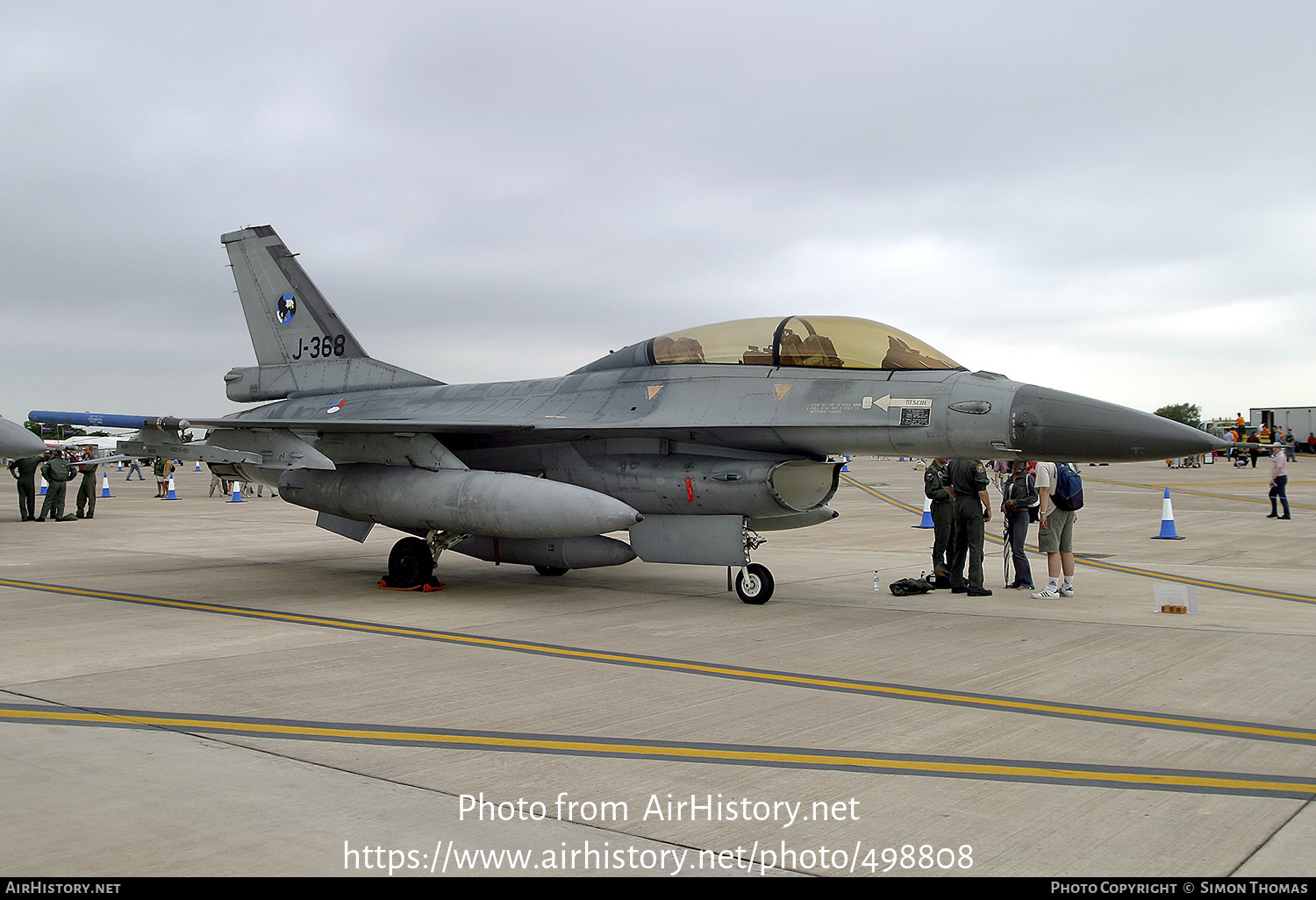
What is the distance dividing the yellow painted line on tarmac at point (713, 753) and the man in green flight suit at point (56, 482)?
19.0m

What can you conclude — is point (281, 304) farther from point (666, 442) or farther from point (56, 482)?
point (56, 482)

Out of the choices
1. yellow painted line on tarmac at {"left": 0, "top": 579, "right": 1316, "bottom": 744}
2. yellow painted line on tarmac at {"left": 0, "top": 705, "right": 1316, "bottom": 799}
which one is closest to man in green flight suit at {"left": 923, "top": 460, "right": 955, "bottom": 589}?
yellow painted line on tarmac at {"left": 0, "top": 579, "right": 1316, "bottom": 744}

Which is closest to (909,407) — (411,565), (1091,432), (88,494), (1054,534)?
(1091,432)

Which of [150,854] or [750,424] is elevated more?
[750,424]

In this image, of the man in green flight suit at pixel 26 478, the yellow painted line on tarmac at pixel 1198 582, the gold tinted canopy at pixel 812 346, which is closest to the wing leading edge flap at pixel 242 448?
the gold tinted canopy at pixel 812 346

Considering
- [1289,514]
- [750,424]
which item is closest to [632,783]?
[750,424]

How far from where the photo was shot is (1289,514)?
20.7 meters

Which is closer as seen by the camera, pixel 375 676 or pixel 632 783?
pixel 632 783

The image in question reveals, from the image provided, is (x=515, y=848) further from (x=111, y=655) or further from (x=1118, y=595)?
(x=1118, y=595)

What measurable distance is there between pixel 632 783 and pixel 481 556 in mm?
7758

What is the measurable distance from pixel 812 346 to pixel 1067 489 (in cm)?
303

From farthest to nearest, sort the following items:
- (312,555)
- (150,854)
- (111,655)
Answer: (312,555) → (111,655) → (150,854)

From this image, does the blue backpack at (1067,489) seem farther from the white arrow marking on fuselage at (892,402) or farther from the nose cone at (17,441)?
the nose cone at (17,441)

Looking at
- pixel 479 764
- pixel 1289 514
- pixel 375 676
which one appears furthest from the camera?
pixel 1289 514
